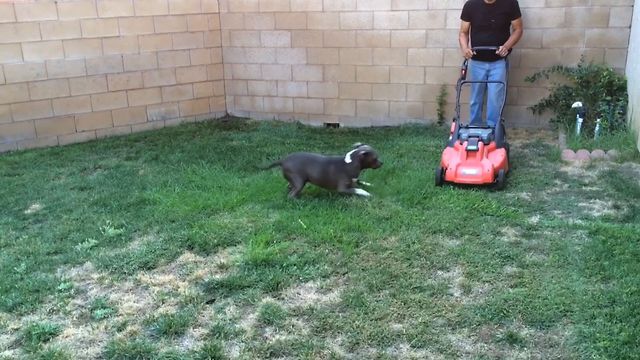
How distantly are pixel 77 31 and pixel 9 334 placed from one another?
455 centimetres

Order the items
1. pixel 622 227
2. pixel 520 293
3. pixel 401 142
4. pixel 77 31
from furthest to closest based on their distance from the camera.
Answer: pixel 77 31 → pixel 401 142 → pixel 622 227 → pixel 520 293

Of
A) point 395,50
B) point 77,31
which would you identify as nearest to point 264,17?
point 395,50

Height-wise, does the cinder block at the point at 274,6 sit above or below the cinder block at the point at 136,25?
above

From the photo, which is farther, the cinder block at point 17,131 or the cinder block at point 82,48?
the cinder block at point 82,48

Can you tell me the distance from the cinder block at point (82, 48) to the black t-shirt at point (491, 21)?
13.4 feet

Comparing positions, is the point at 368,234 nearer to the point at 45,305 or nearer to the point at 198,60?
the point at 45,305

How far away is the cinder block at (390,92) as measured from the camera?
273 inches

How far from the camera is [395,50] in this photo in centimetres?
682

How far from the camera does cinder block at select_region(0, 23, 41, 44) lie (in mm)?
6160

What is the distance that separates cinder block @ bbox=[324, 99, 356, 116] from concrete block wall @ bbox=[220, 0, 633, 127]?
0.04ft

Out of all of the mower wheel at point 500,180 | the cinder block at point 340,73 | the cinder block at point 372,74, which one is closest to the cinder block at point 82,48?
the cinder block at point 340,73

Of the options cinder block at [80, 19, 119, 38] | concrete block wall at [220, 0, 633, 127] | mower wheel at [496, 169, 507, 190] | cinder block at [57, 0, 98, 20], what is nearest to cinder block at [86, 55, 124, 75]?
cinder block at [80, 19, 119, 38]

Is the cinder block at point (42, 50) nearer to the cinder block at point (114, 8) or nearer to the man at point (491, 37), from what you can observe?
the cinder block at point (114, 8)

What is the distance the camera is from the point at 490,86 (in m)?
5.92
